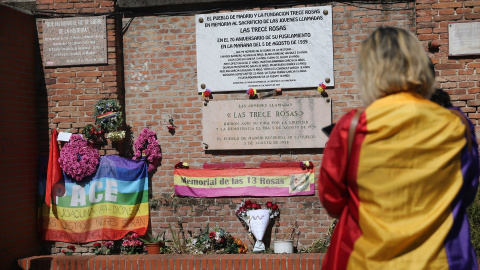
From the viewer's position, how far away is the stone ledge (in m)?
6.30

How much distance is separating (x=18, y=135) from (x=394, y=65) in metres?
5.73

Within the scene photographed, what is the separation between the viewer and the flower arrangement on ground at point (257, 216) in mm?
6840

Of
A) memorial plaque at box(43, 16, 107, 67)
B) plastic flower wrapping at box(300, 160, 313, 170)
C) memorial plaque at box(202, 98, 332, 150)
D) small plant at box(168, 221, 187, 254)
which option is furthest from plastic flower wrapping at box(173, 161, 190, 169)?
memorial plaque at box(43, 16, 107, 67)

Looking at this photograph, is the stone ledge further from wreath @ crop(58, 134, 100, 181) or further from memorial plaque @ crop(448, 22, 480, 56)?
memorial plaque @ crop(448, 22, 480, 56)

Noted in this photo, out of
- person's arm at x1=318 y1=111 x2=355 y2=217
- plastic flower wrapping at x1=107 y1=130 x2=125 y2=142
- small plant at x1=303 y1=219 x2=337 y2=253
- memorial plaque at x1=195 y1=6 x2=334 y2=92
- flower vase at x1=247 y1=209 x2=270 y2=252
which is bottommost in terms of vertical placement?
small plant at x1=303 y1=219 x2=337 y2=253

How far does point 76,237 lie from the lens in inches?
281

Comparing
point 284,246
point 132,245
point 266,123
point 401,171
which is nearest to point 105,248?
point 132,245

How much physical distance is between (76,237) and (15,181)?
1026 mm

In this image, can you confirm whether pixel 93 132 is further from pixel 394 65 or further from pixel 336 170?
pixel 394 65

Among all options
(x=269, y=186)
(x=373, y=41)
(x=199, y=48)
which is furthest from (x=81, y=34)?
(x=373, y=41)

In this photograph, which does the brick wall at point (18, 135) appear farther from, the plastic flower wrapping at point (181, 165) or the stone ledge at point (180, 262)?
the plastic flower wrapping at point (181, 165)

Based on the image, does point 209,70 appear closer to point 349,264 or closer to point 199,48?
point 199,48

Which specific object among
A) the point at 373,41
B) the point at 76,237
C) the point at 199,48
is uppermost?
the point at 199,48

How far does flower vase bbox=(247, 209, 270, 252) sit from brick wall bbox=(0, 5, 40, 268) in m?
2.74
